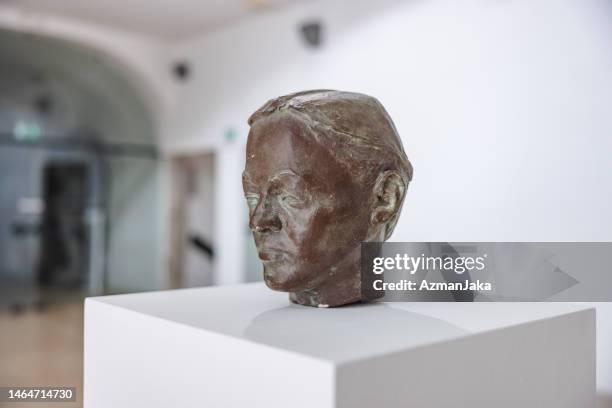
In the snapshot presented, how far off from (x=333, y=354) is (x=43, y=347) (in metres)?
3.87

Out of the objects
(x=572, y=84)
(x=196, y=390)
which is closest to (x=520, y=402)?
(x=196, y=390)

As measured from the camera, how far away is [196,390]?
4.71 feet

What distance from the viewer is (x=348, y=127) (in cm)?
176

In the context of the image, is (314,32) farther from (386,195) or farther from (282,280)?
(282,280)

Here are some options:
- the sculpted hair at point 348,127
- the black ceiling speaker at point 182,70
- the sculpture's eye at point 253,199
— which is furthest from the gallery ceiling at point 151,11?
the sculpture's eye at point 253,199

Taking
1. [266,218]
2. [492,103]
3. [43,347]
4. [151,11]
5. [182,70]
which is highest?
[151,11]

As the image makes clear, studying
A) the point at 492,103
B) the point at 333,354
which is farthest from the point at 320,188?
the point at 492,103

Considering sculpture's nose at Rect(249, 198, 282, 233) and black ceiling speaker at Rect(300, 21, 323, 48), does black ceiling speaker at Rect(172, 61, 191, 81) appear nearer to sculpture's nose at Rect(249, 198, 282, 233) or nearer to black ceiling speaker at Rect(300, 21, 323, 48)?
black ceiling speaker at Rect(300, 21, 323, 48)

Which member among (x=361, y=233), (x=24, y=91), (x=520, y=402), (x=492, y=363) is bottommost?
(x=520, y=402)

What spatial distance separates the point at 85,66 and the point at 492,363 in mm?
5968

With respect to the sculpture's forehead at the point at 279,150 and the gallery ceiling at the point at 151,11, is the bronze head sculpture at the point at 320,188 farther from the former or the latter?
the gallery ceiling at the point at 151,11

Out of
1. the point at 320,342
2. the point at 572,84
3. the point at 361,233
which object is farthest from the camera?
the point at 572,84

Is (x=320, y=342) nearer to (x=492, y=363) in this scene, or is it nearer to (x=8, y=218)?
(x=492, y=363)

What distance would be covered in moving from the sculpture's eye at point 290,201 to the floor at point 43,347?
5.96 ft
